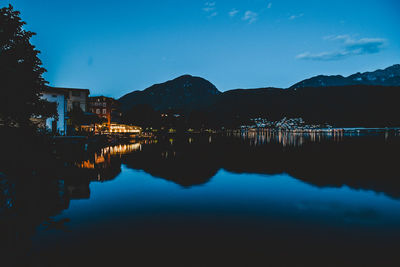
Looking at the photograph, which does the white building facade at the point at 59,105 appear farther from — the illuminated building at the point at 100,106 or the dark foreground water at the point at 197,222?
the illuminated building at the point at 100,106

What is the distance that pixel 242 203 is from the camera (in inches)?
427

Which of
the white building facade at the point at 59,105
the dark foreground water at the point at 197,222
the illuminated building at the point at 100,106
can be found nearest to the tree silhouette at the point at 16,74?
the dark foreground water at the point at 197,222

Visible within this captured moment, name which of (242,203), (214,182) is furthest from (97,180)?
(242,203)

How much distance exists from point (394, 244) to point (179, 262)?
6210 millimetres

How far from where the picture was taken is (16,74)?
12289 millimetres

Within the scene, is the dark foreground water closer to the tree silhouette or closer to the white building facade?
the tree silhouette

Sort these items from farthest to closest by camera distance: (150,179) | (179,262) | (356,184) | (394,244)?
(150,179) → (356,184) → (394,244) → (179,262)

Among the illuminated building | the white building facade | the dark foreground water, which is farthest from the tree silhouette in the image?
the illuminated building

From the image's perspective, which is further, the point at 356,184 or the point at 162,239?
the point at 356,184

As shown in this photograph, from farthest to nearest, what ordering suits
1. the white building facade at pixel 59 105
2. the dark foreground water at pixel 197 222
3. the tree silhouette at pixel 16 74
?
the white building facade at pixel 59 105
the tree silhouette at pixel 16 74
the dark foreground water at pixel 197 222

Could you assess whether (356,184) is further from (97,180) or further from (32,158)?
(32,158)

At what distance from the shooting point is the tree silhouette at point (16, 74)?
12.0m

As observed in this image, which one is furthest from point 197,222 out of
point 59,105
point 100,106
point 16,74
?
point 100,106

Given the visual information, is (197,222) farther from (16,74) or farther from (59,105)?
(59,105)
